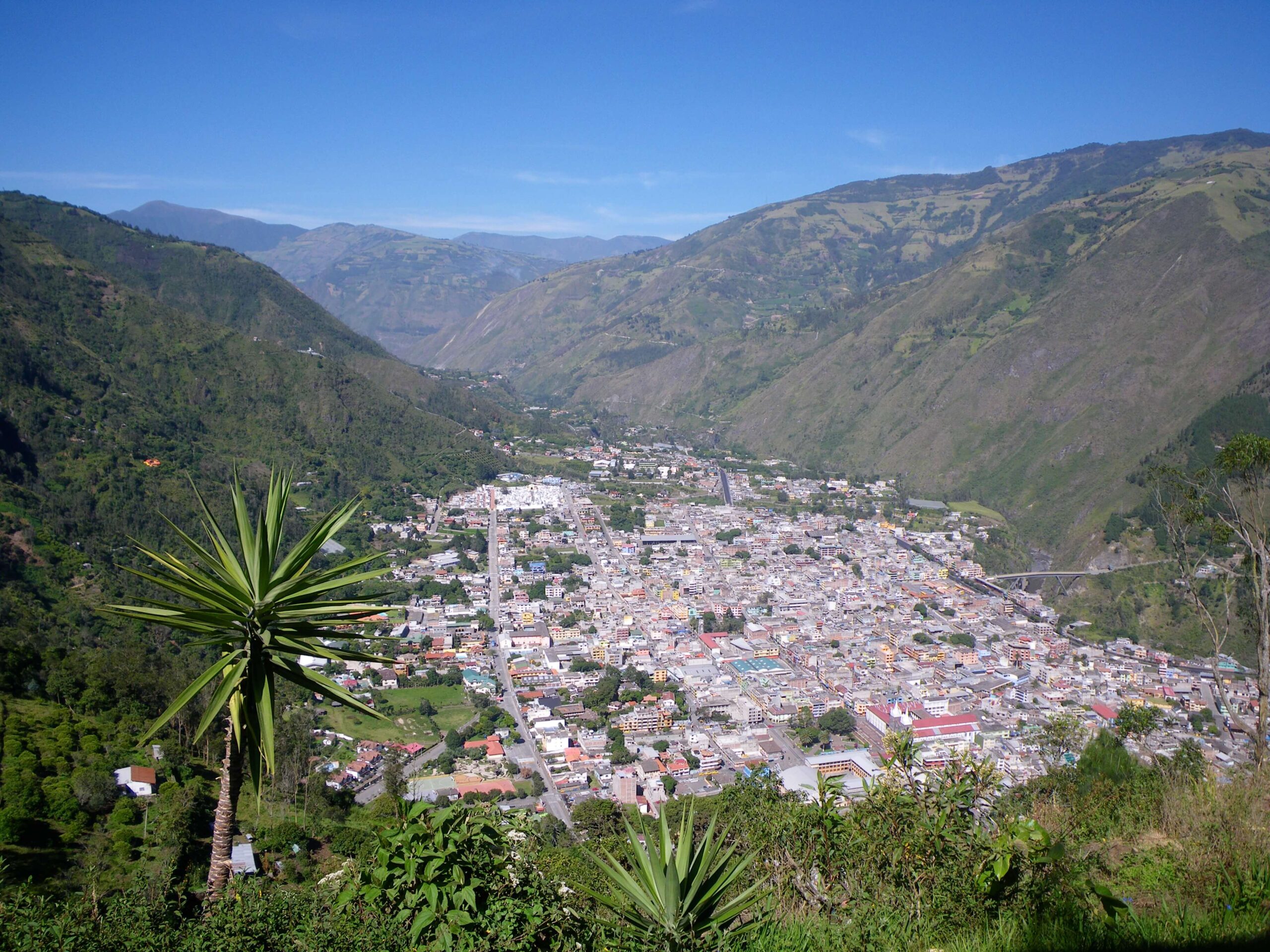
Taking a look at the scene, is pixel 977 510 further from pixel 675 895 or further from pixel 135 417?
pixel 675 895

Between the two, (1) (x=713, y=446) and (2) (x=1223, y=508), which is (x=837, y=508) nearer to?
(1) (x=713, y=446)

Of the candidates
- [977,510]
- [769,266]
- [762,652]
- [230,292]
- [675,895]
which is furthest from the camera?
[769,266]

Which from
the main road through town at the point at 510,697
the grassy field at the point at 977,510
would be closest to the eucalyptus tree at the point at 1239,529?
the main road through town at the point at 510,697

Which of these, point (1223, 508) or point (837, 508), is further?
point (837, 508)

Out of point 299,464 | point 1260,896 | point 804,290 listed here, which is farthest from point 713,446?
point 1260,896

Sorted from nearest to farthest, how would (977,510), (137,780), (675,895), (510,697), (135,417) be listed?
(675,895) → (137,780) → (510,697) → (135,417) → (977,510)

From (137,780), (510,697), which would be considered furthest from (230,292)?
(137,780)

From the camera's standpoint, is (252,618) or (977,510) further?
(977,510)
